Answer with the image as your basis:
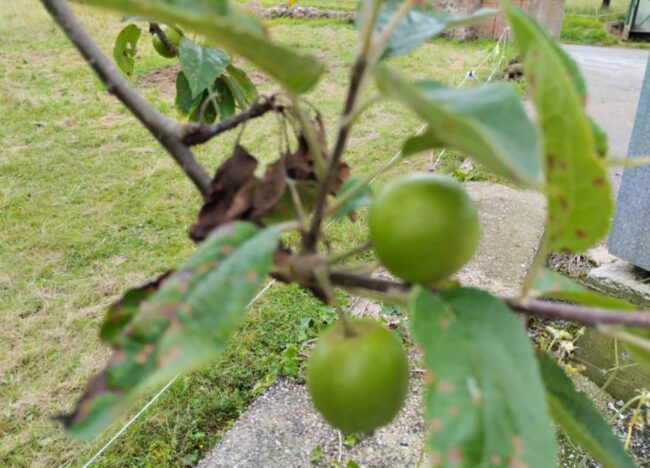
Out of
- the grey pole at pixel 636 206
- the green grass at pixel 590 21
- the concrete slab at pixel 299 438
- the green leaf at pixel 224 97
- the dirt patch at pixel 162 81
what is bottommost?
the green grass at pixel 590 21

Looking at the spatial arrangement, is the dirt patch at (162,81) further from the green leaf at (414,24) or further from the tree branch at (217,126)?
the green leaf at (414,24)

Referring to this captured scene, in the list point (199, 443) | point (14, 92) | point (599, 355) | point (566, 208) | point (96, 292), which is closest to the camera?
point (566, 208)

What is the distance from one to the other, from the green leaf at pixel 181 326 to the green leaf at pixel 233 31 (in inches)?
4.6

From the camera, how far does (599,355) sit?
230 centimetres

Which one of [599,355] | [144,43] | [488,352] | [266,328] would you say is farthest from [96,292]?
[144,43]

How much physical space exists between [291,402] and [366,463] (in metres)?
0.35

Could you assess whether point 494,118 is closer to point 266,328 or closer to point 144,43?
point 266,328

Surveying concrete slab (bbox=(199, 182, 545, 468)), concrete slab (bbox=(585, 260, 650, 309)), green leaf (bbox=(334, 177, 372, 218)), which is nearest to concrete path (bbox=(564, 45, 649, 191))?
concrete slab (bbox=(585, 260, 650, 309))

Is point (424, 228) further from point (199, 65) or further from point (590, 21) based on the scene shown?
point (590, 21)

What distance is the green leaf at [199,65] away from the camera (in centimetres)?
96

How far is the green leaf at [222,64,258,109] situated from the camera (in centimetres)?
122

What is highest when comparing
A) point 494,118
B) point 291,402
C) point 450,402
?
point 494,118

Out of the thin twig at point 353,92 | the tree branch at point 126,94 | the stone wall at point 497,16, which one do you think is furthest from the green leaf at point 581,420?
the stone wall at point 497,16

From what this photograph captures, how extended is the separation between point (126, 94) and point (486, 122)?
0.37m
